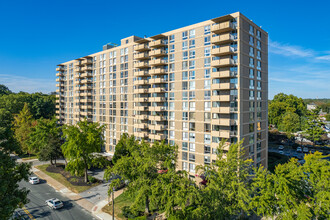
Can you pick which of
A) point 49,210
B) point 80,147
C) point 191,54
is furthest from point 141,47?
point 49,210

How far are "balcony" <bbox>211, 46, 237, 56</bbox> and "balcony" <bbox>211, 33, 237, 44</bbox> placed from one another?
136 centimetres

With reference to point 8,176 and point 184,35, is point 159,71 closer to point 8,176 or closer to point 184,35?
point 184,35

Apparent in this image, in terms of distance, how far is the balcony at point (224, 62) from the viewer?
118 feet

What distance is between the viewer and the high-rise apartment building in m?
36.8

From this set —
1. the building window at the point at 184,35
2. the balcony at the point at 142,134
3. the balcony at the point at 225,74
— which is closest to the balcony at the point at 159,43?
the building window at the point at 184,35

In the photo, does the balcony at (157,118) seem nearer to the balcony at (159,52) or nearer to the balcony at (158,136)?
the balcony at (158,136)

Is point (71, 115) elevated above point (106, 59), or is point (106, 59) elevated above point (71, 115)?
point (106, 59)

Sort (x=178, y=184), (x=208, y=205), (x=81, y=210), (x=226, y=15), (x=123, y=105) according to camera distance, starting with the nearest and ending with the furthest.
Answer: (x=208, y=205) → (x=178, y=184) → (x=81, y=210) → (x=226, y=15) → (x=123, y=105)

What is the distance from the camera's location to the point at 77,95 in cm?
7462

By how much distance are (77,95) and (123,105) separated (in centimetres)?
2619

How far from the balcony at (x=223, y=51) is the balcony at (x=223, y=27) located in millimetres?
3331

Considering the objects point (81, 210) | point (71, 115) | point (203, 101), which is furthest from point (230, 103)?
point (71, 115)

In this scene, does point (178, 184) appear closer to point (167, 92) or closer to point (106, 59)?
point (167, 92)

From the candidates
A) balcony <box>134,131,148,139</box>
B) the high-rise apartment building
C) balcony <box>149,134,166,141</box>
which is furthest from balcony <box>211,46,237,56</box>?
balcony <box>134,131,148,139</box>
